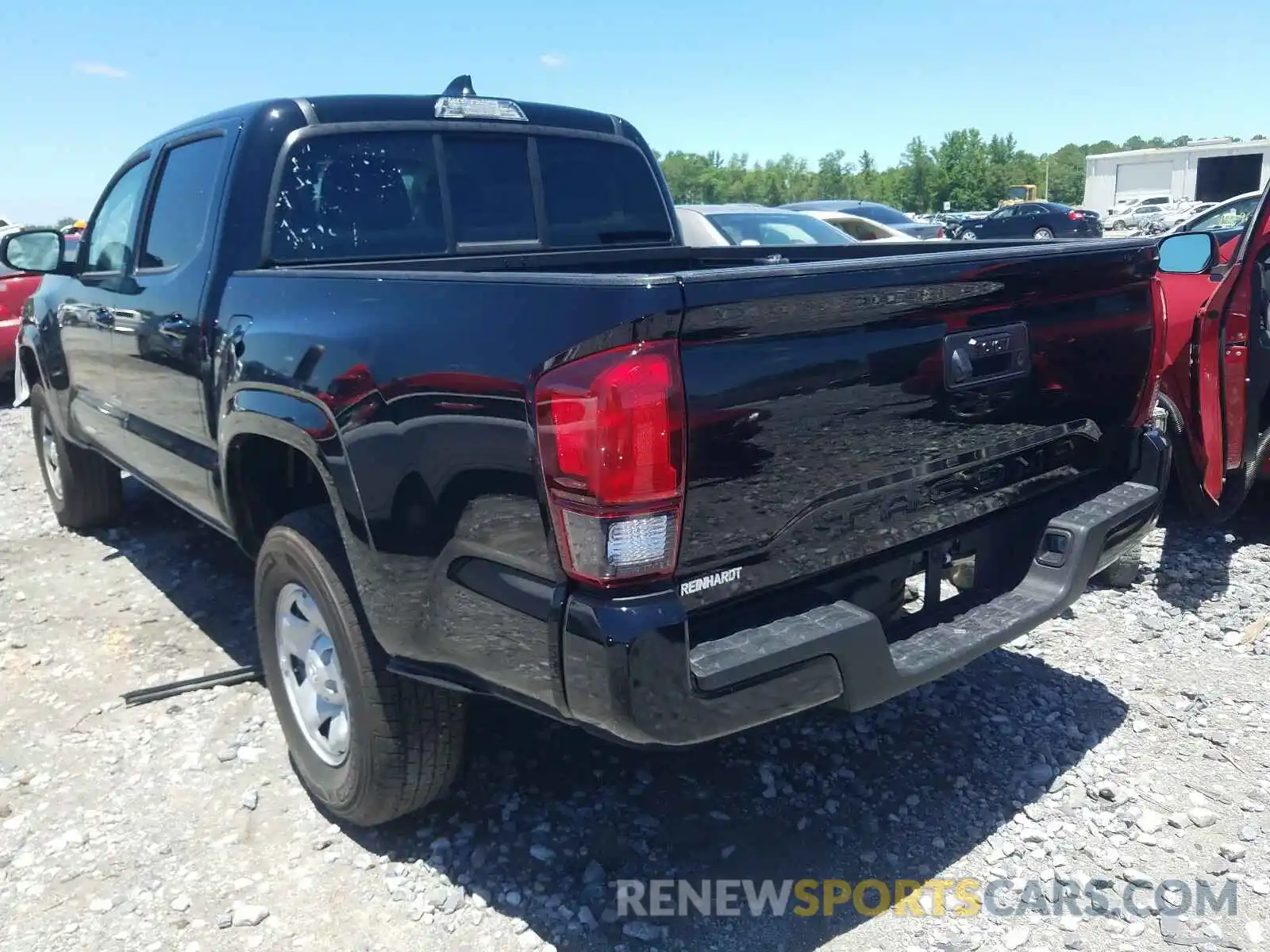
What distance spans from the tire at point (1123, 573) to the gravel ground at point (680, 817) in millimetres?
334

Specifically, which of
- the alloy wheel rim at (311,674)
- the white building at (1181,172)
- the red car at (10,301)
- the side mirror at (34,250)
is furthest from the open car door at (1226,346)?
the white building at (1181,172)

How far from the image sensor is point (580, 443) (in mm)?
1986

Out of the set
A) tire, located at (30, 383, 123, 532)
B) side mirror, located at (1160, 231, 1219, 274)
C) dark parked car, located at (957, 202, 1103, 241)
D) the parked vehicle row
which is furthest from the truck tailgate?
dark parked car, located at (957, 202, 1103, 241)

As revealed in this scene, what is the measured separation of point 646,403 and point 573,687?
1.90 feet

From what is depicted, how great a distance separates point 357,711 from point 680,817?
0.96m

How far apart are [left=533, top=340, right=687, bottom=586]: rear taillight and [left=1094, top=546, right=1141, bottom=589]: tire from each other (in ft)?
10.2

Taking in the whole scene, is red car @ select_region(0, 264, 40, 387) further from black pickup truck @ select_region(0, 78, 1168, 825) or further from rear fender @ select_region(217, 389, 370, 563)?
rear fender @ select_region(217, 389, 370, 563)

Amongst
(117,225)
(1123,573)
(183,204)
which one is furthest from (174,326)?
(1123,573)

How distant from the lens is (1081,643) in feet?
13.3

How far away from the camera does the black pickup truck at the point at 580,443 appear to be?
2.03 meters

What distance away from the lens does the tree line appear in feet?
284

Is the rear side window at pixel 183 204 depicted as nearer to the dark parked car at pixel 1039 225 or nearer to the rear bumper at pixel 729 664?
the rear bumper at pixel 729 664

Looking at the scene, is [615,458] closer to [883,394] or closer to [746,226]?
A: [883,394]

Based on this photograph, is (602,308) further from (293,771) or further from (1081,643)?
(1081,643)
